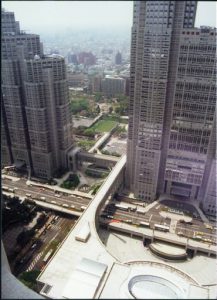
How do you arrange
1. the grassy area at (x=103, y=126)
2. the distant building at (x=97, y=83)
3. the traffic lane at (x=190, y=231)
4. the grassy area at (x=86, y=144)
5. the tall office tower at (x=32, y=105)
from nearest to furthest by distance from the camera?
the traffic lane at (x=190, y=231) < the tall office tower at (x=32, y=105) < the grassy area at (x=86, y=144) < the grassy area at (x=103, y=126) < the distant building at (x=97, y=83)

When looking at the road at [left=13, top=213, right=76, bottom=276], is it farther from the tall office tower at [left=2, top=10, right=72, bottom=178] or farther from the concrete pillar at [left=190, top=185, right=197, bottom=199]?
the concrete pillar at [left=190, top=185, right=197, bottom=199]

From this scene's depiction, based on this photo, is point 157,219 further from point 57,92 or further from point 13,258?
point 57,92

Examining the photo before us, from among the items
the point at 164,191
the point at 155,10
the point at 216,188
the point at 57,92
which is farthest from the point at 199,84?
the point at 57,92

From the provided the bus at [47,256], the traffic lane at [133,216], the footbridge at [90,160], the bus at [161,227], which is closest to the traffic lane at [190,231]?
the bus at [161,227]

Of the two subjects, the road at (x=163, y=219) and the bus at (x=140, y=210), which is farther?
the bus at (x=140, y=210)

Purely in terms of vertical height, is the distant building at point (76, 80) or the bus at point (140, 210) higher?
the distant building at point (76, 80)

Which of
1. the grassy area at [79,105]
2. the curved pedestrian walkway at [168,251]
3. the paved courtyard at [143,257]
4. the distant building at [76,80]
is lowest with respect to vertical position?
the paved courtyard at [143,257]

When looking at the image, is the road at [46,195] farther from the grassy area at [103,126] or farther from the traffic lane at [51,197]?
the grassy area at [103,126]

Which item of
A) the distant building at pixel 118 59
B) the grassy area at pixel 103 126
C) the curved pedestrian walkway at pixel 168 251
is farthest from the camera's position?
the distant building at pixel 118 59
